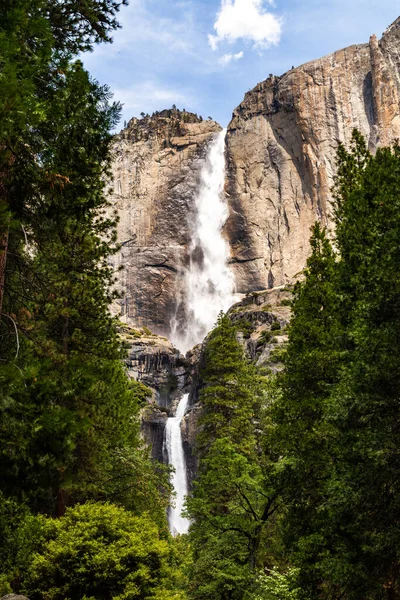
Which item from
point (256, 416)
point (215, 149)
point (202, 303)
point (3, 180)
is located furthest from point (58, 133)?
point (215, 149)

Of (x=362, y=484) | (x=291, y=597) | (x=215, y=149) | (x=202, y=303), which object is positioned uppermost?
(x=215, y=149)

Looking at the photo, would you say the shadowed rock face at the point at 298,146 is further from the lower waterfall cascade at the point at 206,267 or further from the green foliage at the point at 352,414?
the green foliage at the point at 352,414

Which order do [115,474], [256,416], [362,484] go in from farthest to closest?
[256,416] → [115,474] → [362,484]

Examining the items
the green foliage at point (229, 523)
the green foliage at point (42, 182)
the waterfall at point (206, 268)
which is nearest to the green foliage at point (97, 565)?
the green foliage at point (42, 182)

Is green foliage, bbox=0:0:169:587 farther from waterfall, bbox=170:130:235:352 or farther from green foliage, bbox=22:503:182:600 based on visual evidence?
waterfall, bbox=170:130:235:352

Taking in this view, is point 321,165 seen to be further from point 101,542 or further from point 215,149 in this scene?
point 101,542

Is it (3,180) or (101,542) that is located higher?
(3,180)

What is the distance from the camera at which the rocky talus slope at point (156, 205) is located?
286 ft

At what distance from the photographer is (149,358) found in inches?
2628

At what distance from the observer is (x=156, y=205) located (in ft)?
307

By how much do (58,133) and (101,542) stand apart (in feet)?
25.6

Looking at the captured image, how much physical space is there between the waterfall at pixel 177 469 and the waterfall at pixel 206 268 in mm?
31570

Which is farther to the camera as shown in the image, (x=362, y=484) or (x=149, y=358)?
(x=149, y=358)

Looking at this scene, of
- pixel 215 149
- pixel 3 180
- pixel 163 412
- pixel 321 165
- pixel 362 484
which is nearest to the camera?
pixel 3 180
